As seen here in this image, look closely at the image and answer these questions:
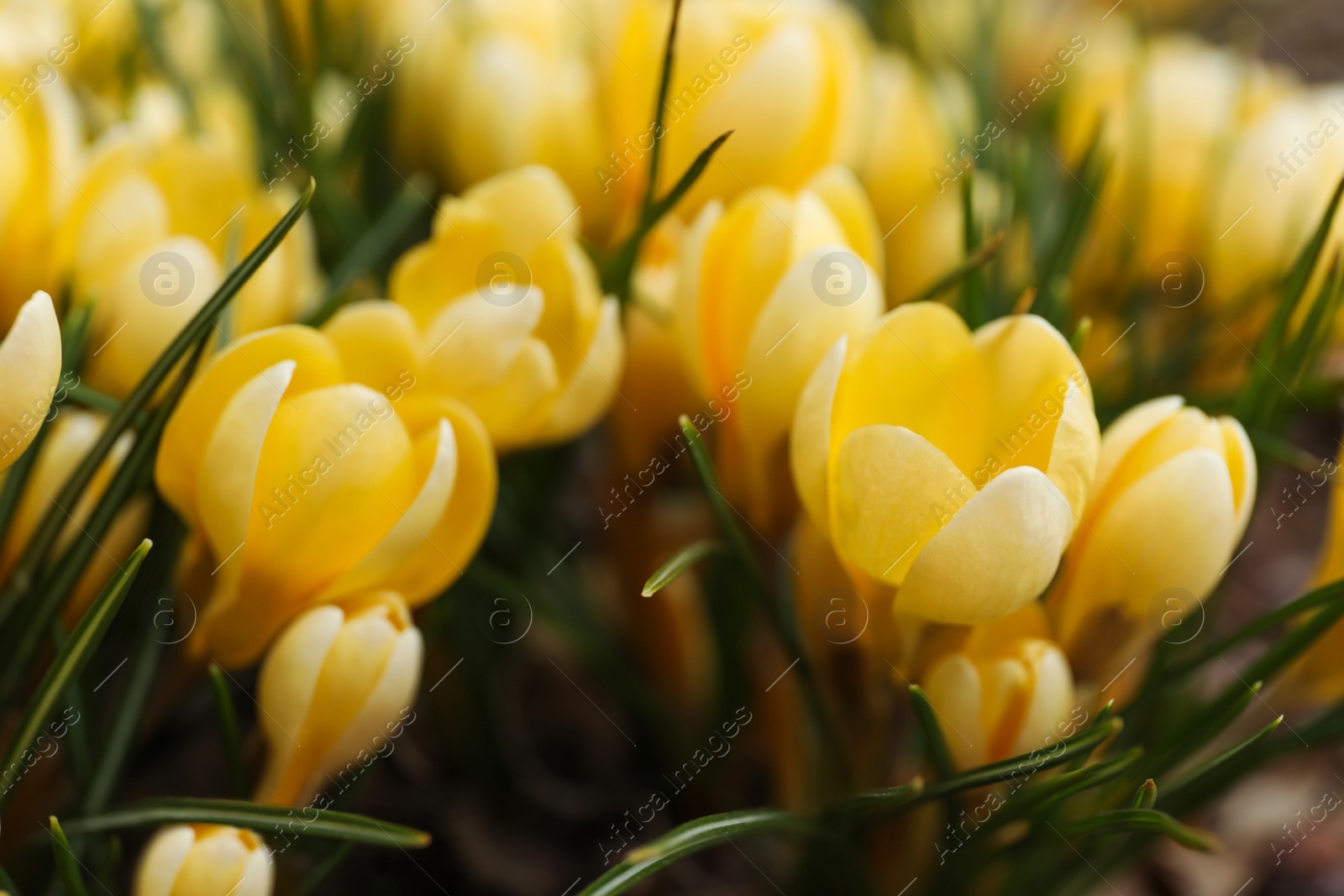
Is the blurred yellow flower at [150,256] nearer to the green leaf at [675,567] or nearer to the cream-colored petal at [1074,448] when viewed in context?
the green leaf at [675,567]

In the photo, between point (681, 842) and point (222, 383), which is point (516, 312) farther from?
point (681, 842)

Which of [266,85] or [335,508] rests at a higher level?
[266,85]

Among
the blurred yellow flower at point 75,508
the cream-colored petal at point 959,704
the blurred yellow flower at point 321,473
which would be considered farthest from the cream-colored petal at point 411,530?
the cream-colored petal at point 959,704

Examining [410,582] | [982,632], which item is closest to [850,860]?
[982,632]

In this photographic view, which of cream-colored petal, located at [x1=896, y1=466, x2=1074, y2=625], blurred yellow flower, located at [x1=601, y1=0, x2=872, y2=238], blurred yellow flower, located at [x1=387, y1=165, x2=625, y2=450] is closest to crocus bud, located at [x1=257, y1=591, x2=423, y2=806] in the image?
blurred yellow flower, located at [x1=387, y1=165, x2=625, y2=450]

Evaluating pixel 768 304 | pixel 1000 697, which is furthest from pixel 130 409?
pixel 1000 697

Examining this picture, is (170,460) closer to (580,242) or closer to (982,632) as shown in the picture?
(580,242)
